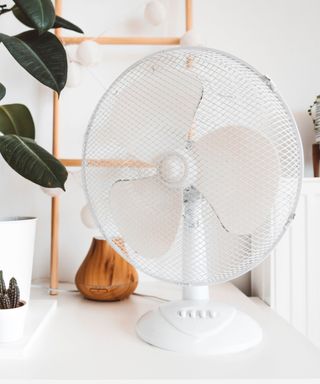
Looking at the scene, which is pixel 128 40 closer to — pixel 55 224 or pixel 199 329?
pixel 55 224

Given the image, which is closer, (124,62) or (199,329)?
(199,329)

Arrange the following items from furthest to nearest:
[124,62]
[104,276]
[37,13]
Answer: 1. [124,62]
2. [104,276]
3. [37,13]

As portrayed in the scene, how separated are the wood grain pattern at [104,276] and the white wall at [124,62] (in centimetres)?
26

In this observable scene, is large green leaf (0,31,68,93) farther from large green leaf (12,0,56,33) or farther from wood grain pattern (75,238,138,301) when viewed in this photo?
wood grain pattern (75,238,138,301)

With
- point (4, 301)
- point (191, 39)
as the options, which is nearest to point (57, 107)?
point (191, 39)

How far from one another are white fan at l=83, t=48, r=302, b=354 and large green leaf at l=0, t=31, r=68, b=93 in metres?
0.13

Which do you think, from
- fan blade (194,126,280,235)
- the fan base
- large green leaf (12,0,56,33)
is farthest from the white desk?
large green leaf (12,0,56,33)

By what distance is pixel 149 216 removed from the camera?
2.66ft

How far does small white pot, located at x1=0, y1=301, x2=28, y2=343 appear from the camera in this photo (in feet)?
2.49

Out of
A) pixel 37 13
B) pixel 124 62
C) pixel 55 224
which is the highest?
pixel 124 62

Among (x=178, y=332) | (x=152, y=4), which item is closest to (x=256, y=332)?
(x=178, y=332)

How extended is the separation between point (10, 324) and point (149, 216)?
13.4 inches

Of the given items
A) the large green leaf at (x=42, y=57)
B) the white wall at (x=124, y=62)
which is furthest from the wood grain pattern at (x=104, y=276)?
the large green leaf at (x=42, y=57)

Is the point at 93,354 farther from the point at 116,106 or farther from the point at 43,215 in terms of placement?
the point at 43,215
